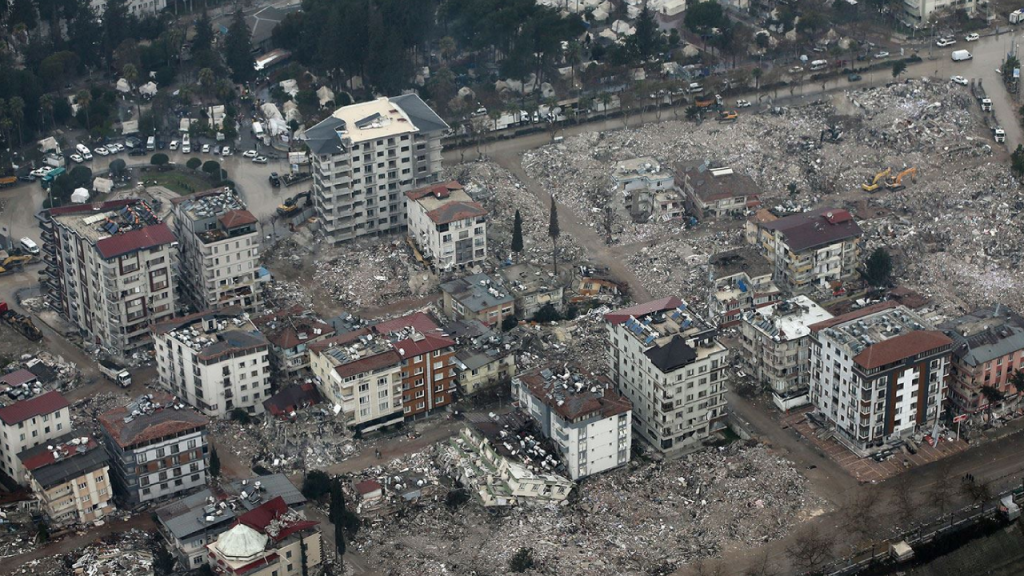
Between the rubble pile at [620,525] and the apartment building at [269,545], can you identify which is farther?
the rubble pile at [620,525]

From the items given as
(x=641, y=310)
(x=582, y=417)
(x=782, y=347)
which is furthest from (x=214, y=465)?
(x=782, y=347)

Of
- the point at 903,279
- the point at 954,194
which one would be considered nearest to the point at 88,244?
the point at 903,279

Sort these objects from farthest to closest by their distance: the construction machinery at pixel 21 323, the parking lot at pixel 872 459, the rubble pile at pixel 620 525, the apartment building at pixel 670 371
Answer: the construction machinery at pixel 21 323 < the parking lot at pixel 872 459 < the apartment building at pixel 670 371 < the rubble pile at pixel 620 525

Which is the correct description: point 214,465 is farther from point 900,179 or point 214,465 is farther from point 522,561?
point 900,179

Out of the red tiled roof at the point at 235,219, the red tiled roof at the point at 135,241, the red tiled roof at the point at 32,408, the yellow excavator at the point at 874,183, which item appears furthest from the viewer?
the yellow excavator at the point at 874,183

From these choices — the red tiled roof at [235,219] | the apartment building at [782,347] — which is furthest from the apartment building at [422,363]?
the apartment building at [782,347]

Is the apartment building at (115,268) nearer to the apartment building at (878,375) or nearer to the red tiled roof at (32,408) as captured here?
the red tiled roof at (32,408)
